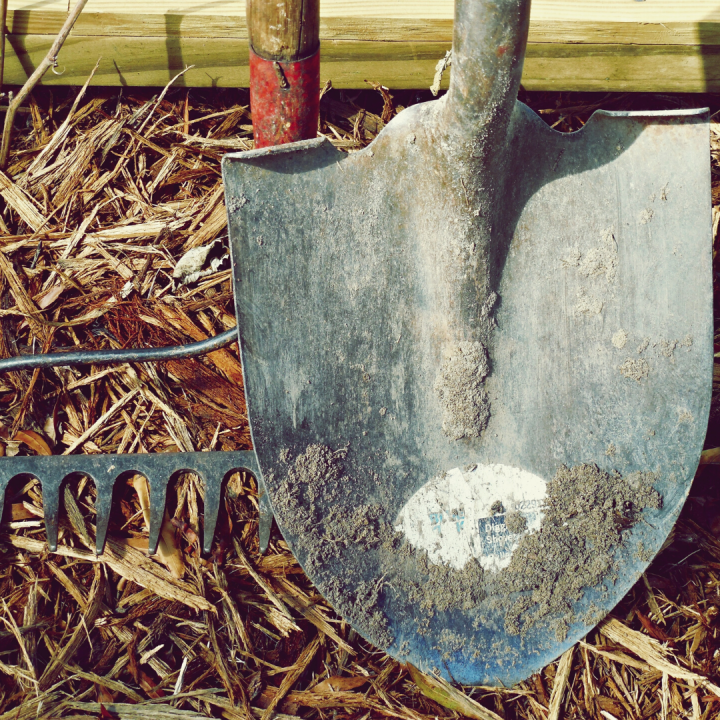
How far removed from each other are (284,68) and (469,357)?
59cm

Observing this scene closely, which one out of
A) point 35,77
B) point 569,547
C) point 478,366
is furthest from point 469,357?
point 35,77

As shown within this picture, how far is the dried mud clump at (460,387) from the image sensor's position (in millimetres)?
1195

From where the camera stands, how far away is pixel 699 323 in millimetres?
1211

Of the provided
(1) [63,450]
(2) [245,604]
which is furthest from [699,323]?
(1) [63,450]

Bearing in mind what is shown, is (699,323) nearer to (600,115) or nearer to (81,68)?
(600,115)

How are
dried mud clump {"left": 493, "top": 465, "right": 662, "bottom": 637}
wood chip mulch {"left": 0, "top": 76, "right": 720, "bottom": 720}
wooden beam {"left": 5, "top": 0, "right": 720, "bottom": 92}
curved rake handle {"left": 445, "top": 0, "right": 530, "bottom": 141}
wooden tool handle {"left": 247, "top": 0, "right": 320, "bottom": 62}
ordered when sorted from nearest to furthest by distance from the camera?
curved rake handle {"left": 445, "top": 0, "right": 530, "bottom": 141}
wooden tool handle {"left": 247, "top": 0, "right": 320, "bottom": 62}
dried mud clump {"left": 493, "top": 465, "right": 662, "bottom": 637}
wood chip mulch {"left": 0, "top": 76, "right": 720, "bottom": 720}
wooden beam {"left": 5, "top": 0, "right": 720, "bottom": 92}

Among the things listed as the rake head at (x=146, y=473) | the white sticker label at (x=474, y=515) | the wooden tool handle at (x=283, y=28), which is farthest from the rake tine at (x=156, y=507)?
the wooden tool handle at (x=283, y=28)

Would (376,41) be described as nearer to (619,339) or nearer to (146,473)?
(619,339)

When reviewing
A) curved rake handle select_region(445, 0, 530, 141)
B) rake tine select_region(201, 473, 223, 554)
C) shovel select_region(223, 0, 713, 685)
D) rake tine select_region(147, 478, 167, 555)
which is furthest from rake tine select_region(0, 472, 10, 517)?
curved rake handle select_region(445, 0, 530, 141)

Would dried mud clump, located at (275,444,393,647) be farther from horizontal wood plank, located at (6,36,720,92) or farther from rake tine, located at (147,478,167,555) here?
horizontal wood plank, located at (6,36,720,92)

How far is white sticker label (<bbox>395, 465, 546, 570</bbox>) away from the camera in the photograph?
3.85 feet

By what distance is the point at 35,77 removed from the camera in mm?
1431

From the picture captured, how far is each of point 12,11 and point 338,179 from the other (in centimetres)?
88

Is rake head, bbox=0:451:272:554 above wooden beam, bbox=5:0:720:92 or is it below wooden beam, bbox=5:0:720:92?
below
